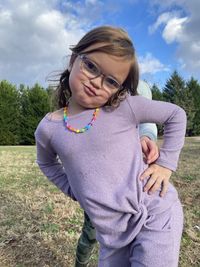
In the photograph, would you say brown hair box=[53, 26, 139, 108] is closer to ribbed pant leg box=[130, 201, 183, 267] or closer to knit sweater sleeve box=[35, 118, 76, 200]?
knit sweater sleeve box=[35, 118, 76, 200]

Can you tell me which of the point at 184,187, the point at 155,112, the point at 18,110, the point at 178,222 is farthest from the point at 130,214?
the point at 18,110

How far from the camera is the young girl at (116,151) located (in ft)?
6.22

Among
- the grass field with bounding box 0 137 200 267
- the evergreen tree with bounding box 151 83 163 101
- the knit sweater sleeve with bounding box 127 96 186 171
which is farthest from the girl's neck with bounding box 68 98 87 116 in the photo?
the evergreen tree with bounding box 151 83 163 101

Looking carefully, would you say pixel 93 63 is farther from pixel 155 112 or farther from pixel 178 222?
pixel 178 222

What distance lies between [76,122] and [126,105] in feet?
0.87

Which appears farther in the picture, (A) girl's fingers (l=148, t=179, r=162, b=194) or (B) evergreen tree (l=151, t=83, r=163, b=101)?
(B) evergreen tree (l=151, t=83, r=163, b=101)

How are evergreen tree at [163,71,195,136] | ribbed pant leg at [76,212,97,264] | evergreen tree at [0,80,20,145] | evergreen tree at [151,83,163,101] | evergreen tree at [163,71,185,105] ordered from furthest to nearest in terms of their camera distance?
1. evergreen tree at [163,71,185,105]
2. evergreen tree at [163,71,195,136]
3. evergreen tree at [151,83,163,101]
4. evergreen tree at [0,80,20,145]
5. ribbed pant leg at [76,212,97,264]

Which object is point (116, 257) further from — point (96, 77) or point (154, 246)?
point (96, 77)

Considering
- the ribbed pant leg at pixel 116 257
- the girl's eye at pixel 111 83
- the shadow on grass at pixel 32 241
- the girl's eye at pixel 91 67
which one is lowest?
the shadow on grass at pixel 32 241

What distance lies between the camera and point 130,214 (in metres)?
1.90

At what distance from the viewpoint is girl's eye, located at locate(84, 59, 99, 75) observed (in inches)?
76.5

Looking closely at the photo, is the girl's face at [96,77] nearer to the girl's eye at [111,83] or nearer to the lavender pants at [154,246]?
the girl's eye at [111,83]

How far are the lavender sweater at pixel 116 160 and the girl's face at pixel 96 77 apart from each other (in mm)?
84

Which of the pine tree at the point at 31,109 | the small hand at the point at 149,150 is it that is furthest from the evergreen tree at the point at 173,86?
the small hand at the point at 149,150
